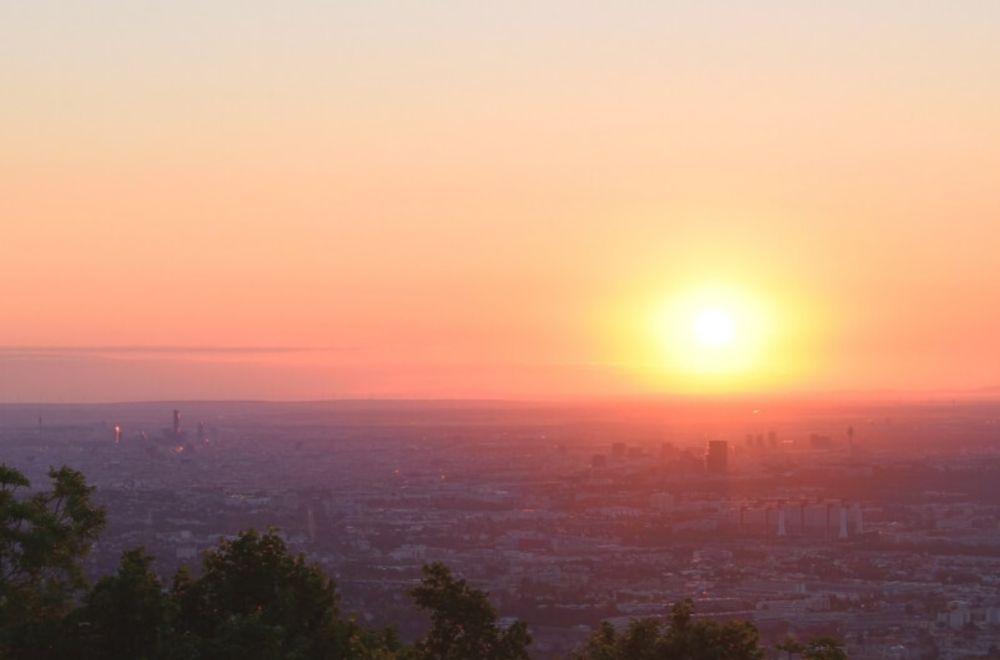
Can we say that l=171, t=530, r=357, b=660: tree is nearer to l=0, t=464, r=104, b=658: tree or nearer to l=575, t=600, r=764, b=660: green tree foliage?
l=0, t=464, r=104, b=658: tree

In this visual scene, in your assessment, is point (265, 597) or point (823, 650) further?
point (265, 597)

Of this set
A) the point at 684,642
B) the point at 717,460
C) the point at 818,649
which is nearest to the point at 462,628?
the point at 684,642

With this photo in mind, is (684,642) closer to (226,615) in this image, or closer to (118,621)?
(226,615)

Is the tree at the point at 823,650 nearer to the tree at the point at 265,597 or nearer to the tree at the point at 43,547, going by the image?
the tree at the point at 265,597

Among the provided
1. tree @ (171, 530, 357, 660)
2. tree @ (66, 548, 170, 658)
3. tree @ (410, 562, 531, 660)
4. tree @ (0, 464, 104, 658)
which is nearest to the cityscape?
tree @ (0, 464, 104, 658)

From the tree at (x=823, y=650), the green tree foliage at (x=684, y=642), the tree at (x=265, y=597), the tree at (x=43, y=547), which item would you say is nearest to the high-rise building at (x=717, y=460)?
the tree at (x=43, y=547)

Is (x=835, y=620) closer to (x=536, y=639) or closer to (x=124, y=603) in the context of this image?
(x=536, y=639)
